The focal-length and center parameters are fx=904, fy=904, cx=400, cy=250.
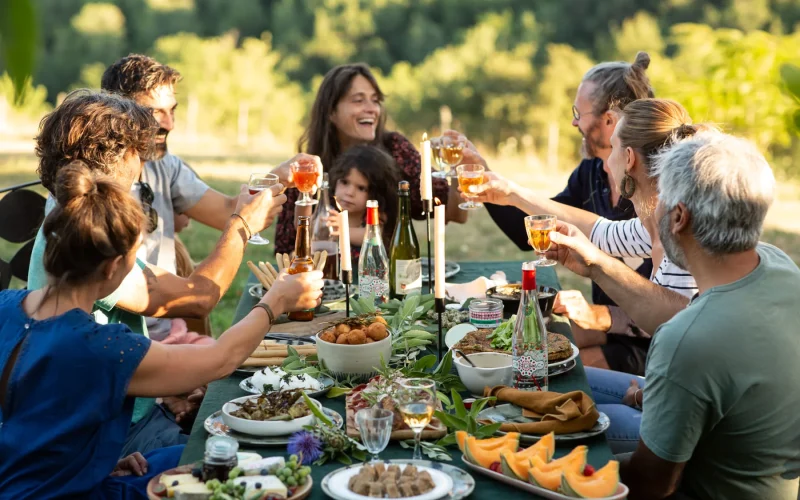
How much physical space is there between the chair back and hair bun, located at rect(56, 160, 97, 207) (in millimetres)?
2212

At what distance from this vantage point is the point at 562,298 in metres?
3.06

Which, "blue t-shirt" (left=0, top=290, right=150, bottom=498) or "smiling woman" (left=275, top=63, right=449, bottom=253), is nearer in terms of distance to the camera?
"blue t-shirt" (left=0, top=290, right=150, bottom=498)

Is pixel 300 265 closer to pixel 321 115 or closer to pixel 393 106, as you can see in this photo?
pixel 321 115

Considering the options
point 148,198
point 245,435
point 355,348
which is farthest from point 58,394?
point 148,198

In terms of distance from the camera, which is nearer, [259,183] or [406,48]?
[259,183]

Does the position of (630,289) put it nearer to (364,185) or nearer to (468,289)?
(468,289)

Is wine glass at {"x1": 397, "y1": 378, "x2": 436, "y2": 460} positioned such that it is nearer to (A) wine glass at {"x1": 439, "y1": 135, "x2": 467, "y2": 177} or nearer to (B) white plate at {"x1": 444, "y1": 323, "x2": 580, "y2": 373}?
Answer: (B) white plate at {"x1": 444, "y1": 323, "x2": 580, "y2": 373}

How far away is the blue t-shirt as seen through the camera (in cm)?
198

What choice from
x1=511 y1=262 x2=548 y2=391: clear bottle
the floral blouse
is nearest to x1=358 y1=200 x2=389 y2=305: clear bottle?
x1=511 y1=262 x2=548 y2=391: clear bottle

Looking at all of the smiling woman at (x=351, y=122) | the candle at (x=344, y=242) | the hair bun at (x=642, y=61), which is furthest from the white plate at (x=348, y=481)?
the smiling woman at (x=351, y=122)

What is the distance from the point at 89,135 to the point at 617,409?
1874 millimetres

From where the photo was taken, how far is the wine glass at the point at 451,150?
3932 mm

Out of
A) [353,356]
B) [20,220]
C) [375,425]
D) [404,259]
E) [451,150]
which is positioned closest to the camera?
[375,425]

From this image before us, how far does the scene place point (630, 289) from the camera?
117 inches
